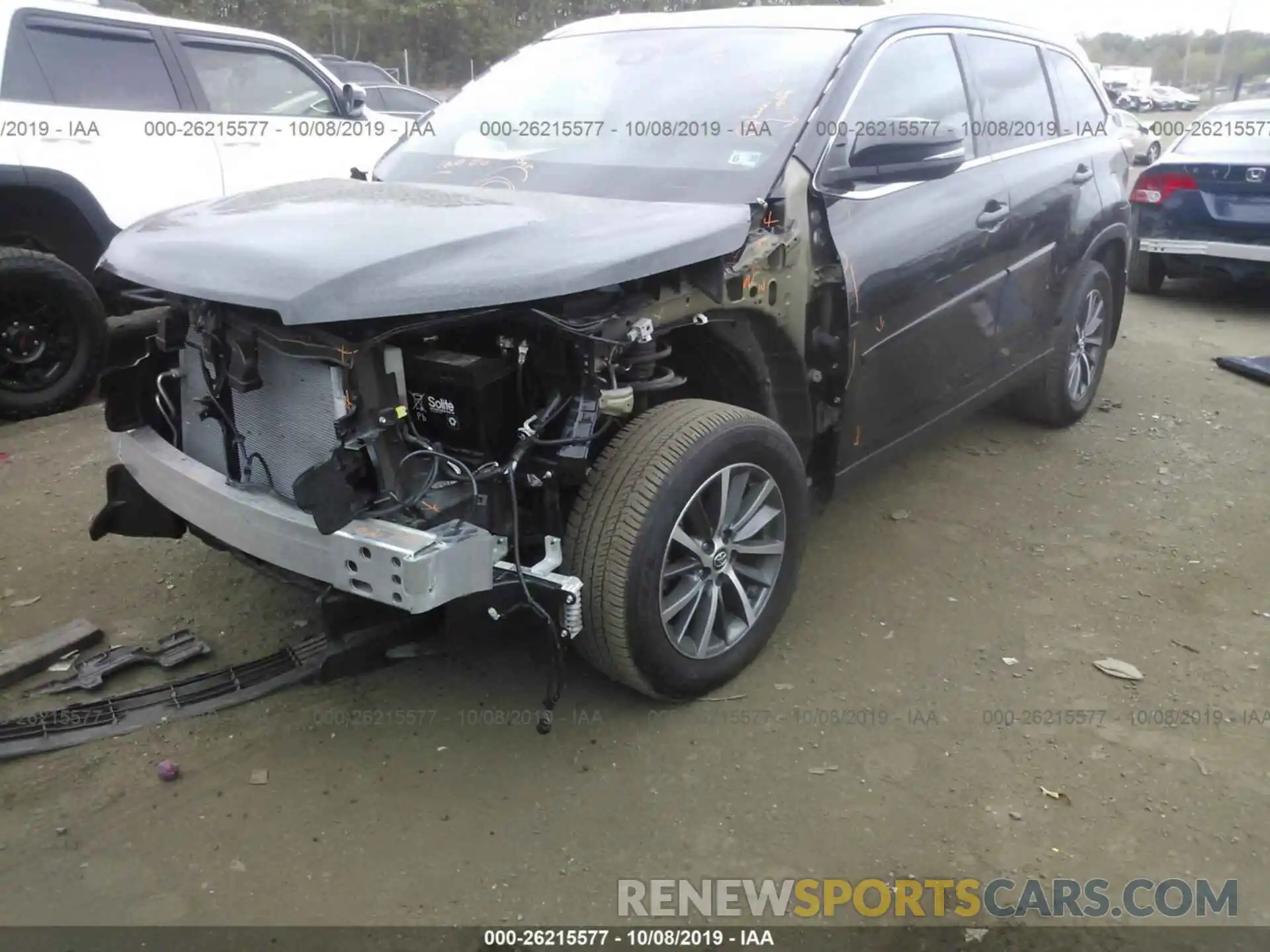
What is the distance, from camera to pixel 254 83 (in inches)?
254

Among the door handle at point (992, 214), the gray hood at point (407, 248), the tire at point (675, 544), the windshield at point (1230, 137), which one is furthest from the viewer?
the windshield at point (1230, 137)

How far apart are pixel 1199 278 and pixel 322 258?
29.4 ft

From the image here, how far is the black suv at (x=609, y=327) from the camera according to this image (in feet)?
8.27

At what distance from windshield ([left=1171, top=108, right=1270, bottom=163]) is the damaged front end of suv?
238 inches

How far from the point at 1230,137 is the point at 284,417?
7970 mm

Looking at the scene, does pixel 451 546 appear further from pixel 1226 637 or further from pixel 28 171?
pixel 28 171

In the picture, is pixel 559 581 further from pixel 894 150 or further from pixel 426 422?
pixel 894 150

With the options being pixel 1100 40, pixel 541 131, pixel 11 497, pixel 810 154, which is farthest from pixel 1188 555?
pixel 1100 40

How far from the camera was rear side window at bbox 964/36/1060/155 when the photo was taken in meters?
4.08

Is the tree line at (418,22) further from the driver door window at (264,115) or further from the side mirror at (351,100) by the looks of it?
the driver door window at (264,115)

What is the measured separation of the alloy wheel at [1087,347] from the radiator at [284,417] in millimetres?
3718

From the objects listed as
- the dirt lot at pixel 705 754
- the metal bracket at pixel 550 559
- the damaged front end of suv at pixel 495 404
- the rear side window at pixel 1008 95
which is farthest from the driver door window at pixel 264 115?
the metal bracket at pixel 550 559

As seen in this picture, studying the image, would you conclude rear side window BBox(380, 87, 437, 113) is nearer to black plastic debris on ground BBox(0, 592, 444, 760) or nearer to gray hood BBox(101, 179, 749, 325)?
gray hood BBox(101, 179, 749, 325)

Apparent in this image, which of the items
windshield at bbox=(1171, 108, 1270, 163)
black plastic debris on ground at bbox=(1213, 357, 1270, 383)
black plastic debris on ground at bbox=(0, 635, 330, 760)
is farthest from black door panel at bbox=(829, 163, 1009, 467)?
windshield at bbox=(1171, 108, 1270, 163)
